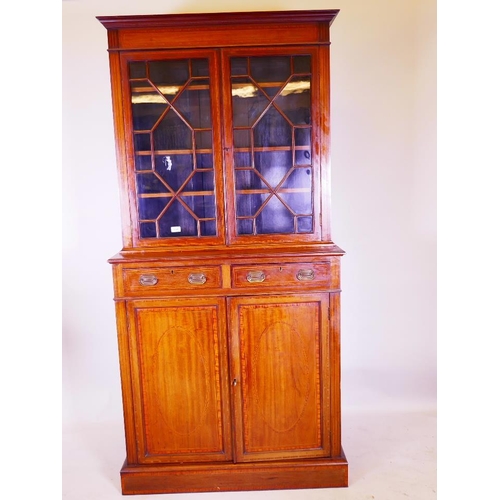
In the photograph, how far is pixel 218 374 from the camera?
6.73ft

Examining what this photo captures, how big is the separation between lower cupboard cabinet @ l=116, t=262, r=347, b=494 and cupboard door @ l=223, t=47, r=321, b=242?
0.36 metres

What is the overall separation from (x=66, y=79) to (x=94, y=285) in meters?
1.26

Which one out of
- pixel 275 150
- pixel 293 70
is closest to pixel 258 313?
pixel 275 150

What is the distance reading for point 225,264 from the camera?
199 cm

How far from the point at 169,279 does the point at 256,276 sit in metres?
0.41

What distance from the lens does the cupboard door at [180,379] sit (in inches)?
79.6

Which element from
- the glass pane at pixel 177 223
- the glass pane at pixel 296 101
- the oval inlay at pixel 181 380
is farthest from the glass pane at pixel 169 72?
the oval inlay at pixel 181 380

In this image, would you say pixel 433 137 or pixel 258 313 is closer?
pixel 258 313

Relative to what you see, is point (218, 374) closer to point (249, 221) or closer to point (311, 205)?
point (249, 221)

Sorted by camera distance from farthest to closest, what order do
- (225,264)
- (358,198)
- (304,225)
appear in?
(358,198) < (304,225) < (225,264)

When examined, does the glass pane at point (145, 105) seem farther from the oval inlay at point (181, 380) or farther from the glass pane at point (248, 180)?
the oval inlay at point (181, 380)

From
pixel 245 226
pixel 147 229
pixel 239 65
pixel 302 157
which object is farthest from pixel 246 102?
pixel 147 229

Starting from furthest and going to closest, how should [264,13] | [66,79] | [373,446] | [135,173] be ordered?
[66,79]
[373,446]
[135,173]
[264,13]

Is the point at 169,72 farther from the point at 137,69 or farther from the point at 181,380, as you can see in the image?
the point at 181,380
